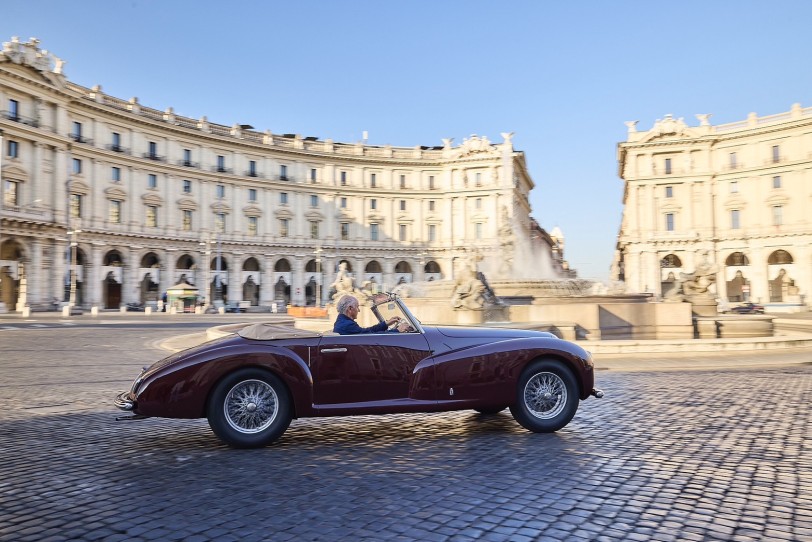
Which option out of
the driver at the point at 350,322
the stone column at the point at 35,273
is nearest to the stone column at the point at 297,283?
the stone column at the point at 35,273

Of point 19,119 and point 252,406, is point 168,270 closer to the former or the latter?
point 19,119

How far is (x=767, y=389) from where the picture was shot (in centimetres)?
915

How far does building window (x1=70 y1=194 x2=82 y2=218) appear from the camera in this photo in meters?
53.6

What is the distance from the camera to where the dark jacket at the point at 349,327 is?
5.84 meters

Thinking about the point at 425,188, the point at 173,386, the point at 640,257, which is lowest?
the point at 173,386

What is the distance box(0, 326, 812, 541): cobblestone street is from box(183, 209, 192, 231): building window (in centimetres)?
6027

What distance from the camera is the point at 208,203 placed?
66.8 m

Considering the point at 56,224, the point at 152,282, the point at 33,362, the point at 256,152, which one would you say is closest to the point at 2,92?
the point at 56,224

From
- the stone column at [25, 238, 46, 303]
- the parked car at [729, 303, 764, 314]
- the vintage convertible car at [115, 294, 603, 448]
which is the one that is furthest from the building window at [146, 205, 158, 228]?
the vintage convertible car at [115, 294, 603, 448]

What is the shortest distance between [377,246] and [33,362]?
65.4m

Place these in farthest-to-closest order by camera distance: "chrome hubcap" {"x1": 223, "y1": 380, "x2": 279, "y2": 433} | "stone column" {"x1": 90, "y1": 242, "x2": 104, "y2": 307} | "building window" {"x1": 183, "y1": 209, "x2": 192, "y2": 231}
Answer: "building window" {"x1": 183, "y1": 209, "x2": 192, "y2": 231} → "stone column" {"x1": 90, "y1": 242, "x2": 104, "y2": 307} → "chrome hubcap" {"x1": 223, "y1": 380, "x2": 279, "y2": 433}

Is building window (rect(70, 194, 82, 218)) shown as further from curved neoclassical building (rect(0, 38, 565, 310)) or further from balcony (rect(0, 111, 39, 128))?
balcony (rect(0, 111, 39, 128))

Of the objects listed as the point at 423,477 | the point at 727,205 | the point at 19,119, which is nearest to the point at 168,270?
the point at 19,119

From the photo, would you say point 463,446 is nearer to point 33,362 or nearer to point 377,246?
point 33,362
